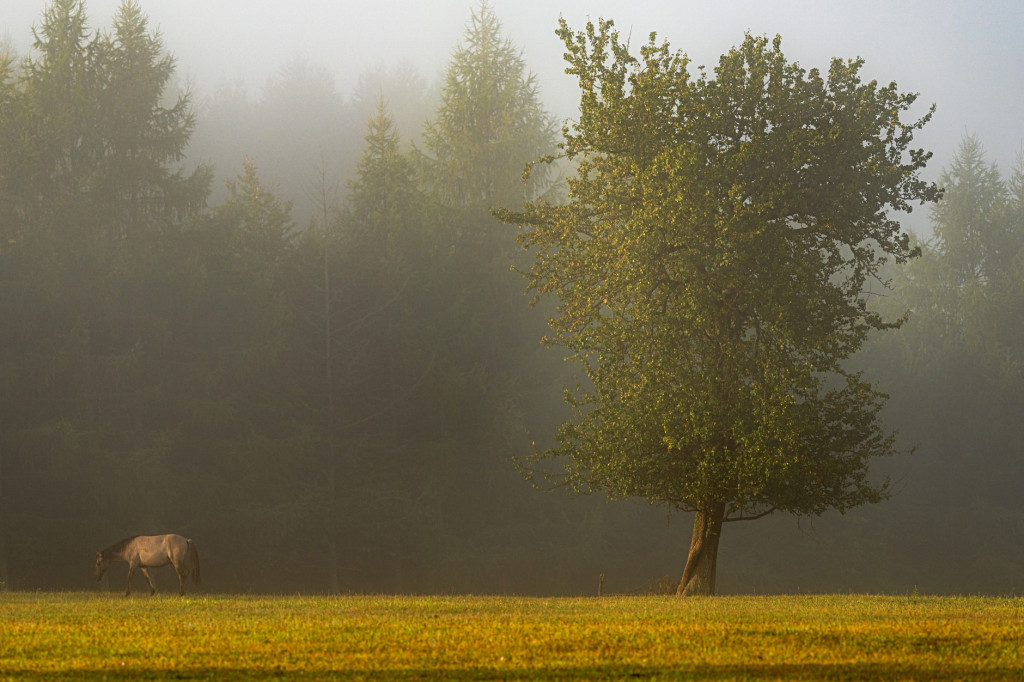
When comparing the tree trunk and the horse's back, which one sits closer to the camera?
the horse's back

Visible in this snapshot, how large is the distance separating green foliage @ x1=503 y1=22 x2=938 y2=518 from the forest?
717 cm

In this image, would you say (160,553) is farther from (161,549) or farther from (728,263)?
(728,263)

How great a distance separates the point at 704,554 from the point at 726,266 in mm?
7193

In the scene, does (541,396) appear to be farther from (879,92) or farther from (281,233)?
(879,92)

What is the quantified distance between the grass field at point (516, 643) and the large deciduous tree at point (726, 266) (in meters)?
5.83

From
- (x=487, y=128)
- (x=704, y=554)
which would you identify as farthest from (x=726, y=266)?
(x=487, y=128)

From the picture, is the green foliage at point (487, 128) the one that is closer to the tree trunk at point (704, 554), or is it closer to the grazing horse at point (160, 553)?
the tree trunk at point (704, 554)

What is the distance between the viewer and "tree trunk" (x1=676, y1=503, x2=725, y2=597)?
25984mm

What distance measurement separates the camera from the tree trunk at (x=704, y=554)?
2598cm

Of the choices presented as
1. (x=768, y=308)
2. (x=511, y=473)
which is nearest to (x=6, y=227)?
(x=511, y=473)

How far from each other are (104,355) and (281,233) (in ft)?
30.2

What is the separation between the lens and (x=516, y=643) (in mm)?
13289

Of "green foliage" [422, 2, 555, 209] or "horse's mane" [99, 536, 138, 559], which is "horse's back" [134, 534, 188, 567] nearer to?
"horse's mane" [99, 536, 138, 559]

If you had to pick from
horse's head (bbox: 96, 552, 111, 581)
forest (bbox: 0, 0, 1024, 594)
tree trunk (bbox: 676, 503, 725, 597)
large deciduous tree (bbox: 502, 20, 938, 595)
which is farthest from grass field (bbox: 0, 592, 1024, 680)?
forest (bbox: 0, 0, 1024, 594)
